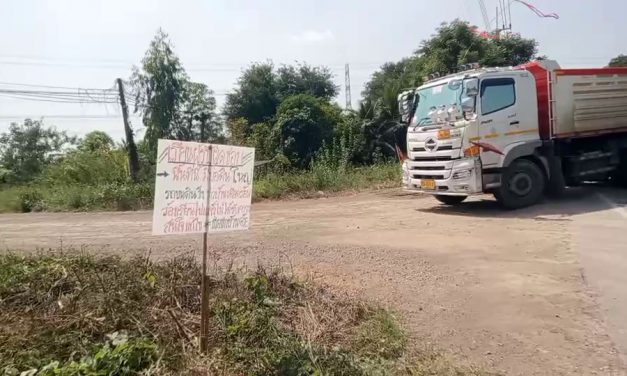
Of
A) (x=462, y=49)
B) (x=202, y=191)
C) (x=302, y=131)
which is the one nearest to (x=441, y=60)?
(x=462, y=49)

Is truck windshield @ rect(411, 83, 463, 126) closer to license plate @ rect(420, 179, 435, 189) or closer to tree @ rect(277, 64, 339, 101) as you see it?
license plate @ rect(420, 179, 435, 189)

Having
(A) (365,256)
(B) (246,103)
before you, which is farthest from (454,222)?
(B) (246,103)

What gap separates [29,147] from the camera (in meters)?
34.9

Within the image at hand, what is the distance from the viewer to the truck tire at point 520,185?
30.6 ft

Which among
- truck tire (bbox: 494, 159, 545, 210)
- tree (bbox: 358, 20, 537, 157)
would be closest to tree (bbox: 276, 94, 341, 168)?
tree (bbox: 358, 20, 537, 157)

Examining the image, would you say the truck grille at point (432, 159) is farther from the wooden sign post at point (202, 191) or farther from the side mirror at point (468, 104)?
the wooden sign post at point (202, 191)

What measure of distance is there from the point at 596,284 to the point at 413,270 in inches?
71.8

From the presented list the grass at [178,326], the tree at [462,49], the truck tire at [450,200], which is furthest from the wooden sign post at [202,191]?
the tree at [462,49]

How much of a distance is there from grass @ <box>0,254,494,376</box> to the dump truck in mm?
5479

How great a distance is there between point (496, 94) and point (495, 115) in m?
0.39

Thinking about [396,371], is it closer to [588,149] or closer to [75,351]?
[75,351]

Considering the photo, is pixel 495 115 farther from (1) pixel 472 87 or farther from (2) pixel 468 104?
(1) pixel 472 87

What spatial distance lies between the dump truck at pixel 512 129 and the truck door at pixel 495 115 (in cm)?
2

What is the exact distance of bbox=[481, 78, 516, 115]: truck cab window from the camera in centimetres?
891
